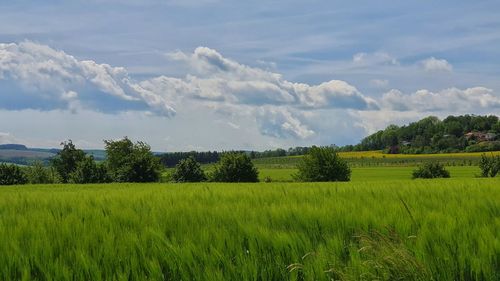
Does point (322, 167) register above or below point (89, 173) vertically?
above

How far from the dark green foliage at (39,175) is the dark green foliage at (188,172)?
2978cm

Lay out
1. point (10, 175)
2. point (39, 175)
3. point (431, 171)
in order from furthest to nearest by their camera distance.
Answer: point (39, 175) < point (10, 175) < point (431, 171)

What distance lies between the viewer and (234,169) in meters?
61.3

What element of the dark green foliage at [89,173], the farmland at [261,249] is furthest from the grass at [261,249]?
the dark green foliage at [89,173]

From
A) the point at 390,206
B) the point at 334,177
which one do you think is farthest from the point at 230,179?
the point at 390,206

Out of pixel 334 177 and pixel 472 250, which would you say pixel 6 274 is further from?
pixel 334 177

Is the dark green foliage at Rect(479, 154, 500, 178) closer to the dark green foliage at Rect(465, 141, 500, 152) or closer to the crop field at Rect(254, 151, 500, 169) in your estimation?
the crop field at Rect(254, 151, 500, 169)

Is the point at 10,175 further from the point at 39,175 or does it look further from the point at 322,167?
the point at 322,167

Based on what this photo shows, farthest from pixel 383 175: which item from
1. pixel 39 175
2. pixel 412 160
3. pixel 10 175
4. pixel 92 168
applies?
pixel 39 175

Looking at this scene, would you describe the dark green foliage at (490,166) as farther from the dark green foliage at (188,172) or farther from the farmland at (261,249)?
the farmland at (261,249)

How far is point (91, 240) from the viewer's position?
14.6 feet

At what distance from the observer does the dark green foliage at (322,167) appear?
5603 cm

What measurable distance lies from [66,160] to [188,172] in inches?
1163

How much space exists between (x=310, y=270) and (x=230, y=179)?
57.2 metres
